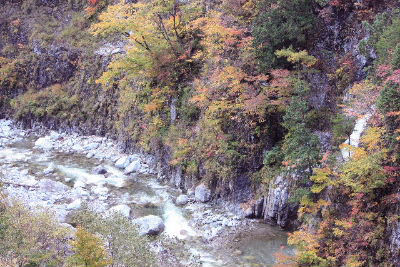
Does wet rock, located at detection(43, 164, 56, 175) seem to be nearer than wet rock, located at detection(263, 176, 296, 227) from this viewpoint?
No

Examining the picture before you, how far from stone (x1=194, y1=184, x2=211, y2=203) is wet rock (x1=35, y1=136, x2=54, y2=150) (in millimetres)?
12513

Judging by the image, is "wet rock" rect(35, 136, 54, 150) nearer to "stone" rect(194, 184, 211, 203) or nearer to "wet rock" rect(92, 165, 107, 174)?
"wet rock" rect(92, 165, 107, 174)

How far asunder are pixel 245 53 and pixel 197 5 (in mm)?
6342

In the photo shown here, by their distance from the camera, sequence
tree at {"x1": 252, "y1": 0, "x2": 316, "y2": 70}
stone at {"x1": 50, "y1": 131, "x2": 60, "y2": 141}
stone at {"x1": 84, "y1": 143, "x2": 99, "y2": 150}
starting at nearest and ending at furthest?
1. tree at {"x1": 252, "y1": 0, "x2": 316, "y2": 70}
2. stone at {"x1": 84, "y1": 143, "x2": 99, "y2": 150}
3. stone at {"x1": 50, "y1": 131, "x2": 60, "y2": 141}

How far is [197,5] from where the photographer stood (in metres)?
20.2

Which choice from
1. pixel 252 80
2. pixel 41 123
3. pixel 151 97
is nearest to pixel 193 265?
pixel 252 80

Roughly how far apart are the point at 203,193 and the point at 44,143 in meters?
13.6

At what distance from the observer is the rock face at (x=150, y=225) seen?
529 inches

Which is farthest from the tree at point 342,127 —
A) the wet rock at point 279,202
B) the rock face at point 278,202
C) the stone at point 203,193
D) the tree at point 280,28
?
the stone at point 203,193

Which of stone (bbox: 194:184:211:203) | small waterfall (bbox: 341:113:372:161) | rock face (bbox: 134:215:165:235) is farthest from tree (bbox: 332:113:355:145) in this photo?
rock face (bbox: 134:215:165:235)

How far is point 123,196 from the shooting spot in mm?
A: 16859

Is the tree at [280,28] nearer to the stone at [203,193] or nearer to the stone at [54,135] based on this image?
the stone at [203,193]

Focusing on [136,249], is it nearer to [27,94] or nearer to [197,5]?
[197,5]

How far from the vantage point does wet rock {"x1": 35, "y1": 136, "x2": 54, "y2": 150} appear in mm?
23972
